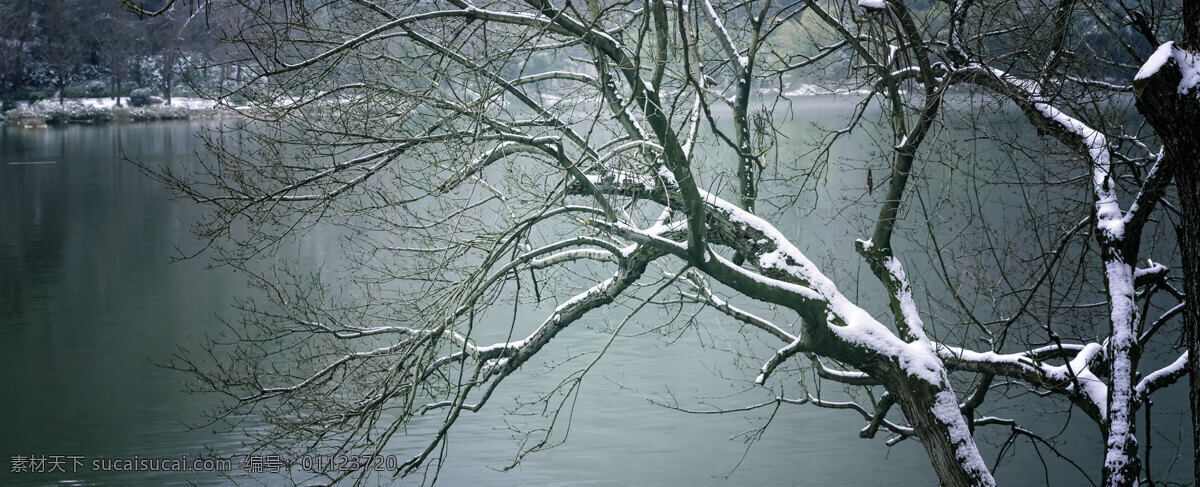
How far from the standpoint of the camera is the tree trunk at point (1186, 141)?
153 inches

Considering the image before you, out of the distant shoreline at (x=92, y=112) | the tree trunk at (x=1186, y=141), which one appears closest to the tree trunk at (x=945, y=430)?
the tree trunk at (x=1186, y=141)

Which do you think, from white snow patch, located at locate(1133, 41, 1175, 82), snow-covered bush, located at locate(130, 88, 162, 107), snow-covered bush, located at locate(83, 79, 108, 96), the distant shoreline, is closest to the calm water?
white snow patch, located at locate(1133, 41, 1175, 82)

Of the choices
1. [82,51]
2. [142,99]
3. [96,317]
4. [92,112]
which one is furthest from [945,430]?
[82,51]

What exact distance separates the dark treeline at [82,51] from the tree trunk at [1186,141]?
70.5 m

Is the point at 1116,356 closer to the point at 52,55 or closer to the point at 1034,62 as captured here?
the point at 1034,62

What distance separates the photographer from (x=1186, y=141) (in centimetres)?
390

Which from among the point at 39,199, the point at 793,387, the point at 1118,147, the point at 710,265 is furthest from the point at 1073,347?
the point at 39,199

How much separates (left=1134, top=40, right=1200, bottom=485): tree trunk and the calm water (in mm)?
6508

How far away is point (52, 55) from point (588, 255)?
76.0m

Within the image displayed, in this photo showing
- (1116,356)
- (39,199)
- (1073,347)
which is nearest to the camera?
(1116,356)

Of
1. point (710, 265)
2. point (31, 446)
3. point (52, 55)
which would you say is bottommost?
point (31, 446)

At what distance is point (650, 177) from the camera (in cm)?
612

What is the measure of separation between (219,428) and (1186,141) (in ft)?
47.0

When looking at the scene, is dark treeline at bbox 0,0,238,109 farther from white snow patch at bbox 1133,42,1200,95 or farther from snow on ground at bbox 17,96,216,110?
white snow patch at bbox 1133,42,1200,95
